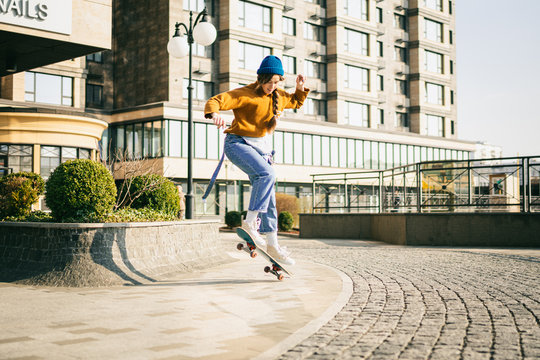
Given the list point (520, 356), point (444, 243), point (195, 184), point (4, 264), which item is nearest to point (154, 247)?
point (4, 264)

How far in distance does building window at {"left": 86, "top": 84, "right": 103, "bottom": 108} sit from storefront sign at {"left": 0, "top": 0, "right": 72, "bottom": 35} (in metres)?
36.4

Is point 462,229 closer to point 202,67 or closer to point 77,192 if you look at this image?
point 77,192

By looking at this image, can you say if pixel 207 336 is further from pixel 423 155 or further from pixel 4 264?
pixel 423 155

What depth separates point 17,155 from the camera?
84.9ft

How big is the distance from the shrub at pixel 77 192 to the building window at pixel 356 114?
4697 centimetres

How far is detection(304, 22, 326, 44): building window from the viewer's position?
5284cm

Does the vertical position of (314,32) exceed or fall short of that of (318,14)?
it falls short

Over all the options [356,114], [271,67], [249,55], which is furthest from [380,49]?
[271,67]

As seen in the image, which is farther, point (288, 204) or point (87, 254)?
point (288, 204)

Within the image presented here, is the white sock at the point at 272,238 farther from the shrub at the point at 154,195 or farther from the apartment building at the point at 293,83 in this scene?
the apartment building at the point at 293,83

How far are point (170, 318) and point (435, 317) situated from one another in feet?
8.18

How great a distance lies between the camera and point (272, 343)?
4258mm

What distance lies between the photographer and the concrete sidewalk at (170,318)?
4027mm

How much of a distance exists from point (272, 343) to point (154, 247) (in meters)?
4.99
